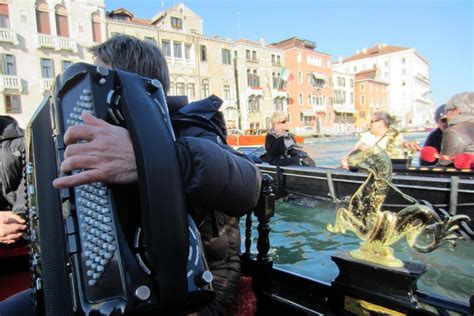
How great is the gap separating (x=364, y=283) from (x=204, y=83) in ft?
91.5

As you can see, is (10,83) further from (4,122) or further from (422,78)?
(422,78)

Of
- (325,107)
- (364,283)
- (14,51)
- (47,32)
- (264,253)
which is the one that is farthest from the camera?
(325,107)

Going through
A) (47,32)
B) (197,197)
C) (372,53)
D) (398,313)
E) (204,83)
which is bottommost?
(398,313)

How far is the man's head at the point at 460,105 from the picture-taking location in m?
3.72

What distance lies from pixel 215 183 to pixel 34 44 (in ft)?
73.9

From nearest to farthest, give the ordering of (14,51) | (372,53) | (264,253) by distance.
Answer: (264,253), (14,51), (372,53)

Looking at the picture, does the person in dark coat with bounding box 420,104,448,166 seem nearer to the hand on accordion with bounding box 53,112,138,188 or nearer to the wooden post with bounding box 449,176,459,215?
the wooden post with bounding box 449,176,459,215

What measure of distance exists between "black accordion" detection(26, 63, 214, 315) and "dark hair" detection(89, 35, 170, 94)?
23cm

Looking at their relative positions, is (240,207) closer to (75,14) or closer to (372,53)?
(75,14)

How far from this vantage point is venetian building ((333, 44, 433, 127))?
6325cm

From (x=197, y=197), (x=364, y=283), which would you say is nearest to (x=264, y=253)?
(x=364, y=283)

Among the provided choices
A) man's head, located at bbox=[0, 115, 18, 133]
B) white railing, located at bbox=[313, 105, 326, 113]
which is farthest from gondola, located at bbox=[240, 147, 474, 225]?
white railing, located at bbox=[313, 105, 326, 113]

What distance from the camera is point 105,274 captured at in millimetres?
791

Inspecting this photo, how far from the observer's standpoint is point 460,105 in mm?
3785
